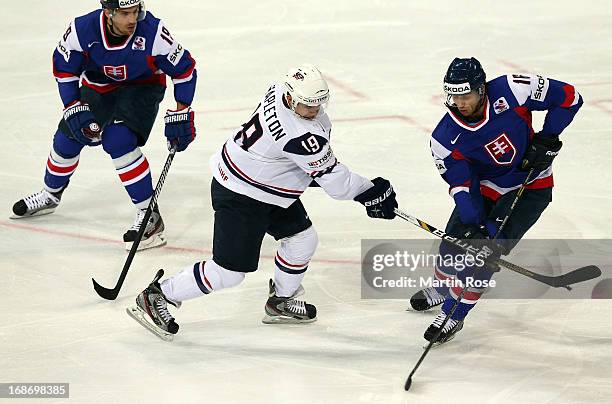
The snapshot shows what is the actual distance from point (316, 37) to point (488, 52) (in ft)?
3.96

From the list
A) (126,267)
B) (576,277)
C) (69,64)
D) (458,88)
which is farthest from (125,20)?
(576,277)

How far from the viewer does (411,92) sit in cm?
625

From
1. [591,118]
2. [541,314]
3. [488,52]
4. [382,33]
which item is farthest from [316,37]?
[541,314]

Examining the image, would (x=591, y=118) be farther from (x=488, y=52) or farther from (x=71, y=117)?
(x=71, y=117)

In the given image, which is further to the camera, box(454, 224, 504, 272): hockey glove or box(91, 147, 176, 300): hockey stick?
box(91, 147, 176, 300): hockey stick


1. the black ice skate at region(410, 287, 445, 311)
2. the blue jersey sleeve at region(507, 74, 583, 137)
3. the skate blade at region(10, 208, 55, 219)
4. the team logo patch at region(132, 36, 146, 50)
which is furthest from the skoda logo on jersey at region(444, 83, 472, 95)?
the skate blade at region(10, 208, 55, 219)

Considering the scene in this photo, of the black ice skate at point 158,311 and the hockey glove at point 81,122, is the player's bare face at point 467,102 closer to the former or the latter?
the black ice skate at point 158,311

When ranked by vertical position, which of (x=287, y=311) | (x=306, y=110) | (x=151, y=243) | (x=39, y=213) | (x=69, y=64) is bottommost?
(x=39, y=213)

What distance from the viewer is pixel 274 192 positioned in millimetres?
3604

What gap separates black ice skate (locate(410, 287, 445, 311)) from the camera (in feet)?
13.0

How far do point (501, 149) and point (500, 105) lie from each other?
16 centimetres

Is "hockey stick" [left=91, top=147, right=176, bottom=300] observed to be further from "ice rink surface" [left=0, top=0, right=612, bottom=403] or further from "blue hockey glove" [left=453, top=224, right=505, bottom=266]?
"blue hockey glove" [left=453, top=224, right=505, bottom=266]

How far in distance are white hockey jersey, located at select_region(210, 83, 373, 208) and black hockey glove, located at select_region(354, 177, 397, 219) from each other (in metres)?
0.02

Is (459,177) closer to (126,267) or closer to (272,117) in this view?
(272,117)
